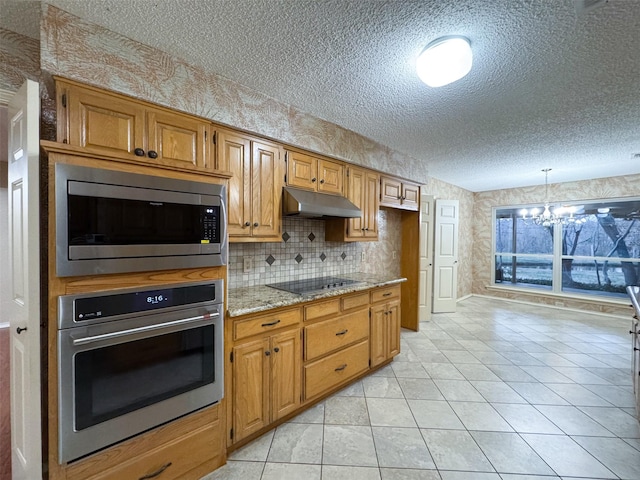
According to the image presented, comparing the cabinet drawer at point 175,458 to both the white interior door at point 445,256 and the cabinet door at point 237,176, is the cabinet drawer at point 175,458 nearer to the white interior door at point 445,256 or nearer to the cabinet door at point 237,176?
the cabinet door at point 237,176

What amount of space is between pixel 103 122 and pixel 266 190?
1.06 meters

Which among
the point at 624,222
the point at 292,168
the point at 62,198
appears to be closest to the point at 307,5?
the point at 292,168

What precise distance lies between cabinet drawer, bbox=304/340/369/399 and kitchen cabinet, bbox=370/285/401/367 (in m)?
0.15

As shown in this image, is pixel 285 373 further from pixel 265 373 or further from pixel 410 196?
pixel 410 196

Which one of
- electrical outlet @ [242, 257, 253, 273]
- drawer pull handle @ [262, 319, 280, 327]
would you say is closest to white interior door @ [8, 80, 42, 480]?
drawer pull handle @ [262, 319, 280, 327]

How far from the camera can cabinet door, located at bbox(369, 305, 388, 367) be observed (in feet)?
8.72

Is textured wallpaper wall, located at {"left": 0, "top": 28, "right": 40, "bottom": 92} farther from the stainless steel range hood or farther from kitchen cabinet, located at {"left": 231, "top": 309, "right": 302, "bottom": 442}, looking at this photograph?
kitchen cabinet, located at {"left": 231, "top": 309, "right": 302, "bottom": 442}

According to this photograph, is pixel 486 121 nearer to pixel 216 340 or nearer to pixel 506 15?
pixel 506 15

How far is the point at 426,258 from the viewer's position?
15.2 feet

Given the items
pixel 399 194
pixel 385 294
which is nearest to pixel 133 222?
pixel 385 294

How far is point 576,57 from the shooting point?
62.6 inches

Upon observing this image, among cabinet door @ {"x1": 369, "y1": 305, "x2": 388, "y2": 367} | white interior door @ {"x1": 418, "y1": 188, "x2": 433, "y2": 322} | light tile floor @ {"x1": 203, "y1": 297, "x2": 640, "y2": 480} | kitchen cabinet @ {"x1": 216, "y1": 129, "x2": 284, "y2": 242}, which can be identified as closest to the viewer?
light tile floor @ {"x1": 203, "y1": 297, "x2": 640, "y2": 480}

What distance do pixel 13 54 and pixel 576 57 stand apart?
328cm

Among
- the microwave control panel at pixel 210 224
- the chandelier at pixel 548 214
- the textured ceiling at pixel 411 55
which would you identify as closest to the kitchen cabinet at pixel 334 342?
the microwave control panel at pixel 210 224
